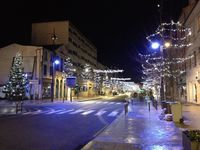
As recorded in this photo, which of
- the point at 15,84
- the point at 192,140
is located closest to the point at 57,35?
the point at 15,84

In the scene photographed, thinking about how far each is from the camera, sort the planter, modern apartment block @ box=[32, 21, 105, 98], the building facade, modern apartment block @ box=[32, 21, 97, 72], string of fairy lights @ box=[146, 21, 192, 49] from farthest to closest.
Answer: modern apartment block @ box=[32, 21, 97, 72] < modern apartment block @ box=[32, 21, 105, 98] < the building facade < string of fairy lights @ box=[146, 21, 192, 49] < the planter

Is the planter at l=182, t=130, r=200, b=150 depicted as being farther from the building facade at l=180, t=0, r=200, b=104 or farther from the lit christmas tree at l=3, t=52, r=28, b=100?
the lit christmas tree at l=3, t=52, r=28, b=100

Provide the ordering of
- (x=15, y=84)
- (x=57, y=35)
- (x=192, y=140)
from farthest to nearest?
(x=57, y=35), (x=15, y=84), (x=192, y=140)

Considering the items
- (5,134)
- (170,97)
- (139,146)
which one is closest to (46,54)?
(170,97)

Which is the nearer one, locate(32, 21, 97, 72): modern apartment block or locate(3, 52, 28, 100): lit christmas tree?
locate(3, 52, 28, 100): lit christmas tree

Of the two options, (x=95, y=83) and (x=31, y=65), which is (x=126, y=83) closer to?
(x=95, y=83)

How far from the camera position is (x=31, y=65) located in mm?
56750

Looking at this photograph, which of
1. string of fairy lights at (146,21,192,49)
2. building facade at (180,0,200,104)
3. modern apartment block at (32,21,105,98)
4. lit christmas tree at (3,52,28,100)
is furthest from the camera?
modern apartment block at (32,21,105,98)

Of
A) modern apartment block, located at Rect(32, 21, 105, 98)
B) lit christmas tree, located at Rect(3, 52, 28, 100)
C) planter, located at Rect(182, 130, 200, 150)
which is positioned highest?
modern apartment block, located at Rect(32, 21, 105, 98)

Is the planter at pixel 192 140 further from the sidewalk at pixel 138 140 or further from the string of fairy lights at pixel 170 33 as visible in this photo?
the string of fairy lights at pixel 170 33

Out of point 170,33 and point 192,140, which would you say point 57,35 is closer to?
point 170,33

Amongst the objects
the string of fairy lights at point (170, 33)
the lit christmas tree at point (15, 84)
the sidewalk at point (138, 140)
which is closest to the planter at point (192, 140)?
the sidewalk at point (138, 140)

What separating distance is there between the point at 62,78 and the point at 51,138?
5929cm

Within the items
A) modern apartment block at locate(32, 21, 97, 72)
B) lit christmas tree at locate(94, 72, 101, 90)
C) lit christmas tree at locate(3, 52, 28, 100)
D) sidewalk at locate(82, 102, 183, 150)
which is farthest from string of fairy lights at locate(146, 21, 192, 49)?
lit christmas tree at locate(94, 72, 101, 90)
